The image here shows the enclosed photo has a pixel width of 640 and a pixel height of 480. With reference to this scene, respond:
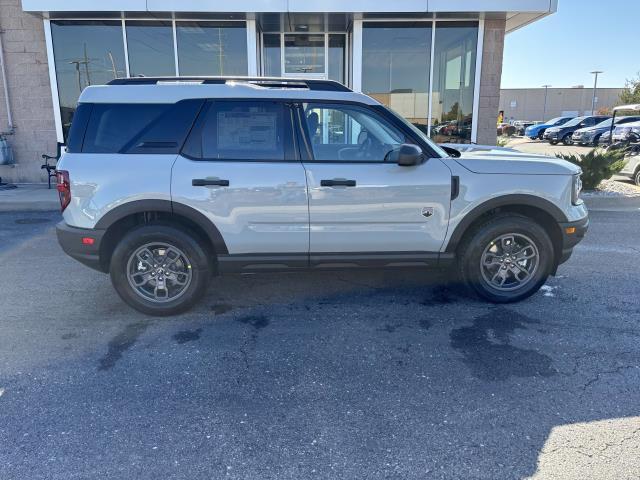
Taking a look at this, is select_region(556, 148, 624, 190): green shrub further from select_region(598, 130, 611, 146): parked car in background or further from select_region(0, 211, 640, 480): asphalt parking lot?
select_region(598, 130, 611, 146): parked car in background

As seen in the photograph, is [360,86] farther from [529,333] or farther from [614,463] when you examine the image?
[614,463]

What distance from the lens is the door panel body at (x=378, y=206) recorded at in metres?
3.87

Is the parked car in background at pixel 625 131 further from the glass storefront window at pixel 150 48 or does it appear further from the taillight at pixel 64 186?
the taillight at pixel 64 186

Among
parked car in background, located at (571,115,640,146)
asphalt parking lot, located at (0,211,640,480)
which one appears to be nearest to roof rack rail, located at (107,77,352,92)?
asphalt parking lot, located at (0,211,640,480)

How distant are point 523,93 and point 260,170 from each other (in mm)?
67506

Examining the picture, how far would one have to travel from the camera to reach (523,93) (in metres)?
62.4

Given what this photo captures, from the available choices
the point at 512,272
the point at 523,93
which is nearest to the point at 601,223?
the point at 512,272

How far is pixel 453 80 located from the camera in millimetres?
10742

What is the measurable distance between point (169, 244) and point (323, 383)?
1811 mm

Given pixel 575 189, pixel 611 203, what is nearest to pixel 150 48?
pixel 575 189

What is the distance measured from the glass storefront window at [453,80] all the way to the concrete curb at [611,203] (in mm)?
2901

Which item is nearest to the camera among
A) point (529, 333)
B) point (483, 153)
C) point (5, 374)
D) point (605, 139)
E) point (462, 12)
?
point (5, 374)

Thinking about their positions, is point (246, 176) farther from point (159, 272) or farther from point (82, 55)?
point (82, 55)

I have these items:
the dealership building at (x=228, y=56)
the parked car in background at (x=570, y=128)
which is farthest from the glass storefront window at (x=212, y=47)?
the parked car in background at (x=570, y=128)
